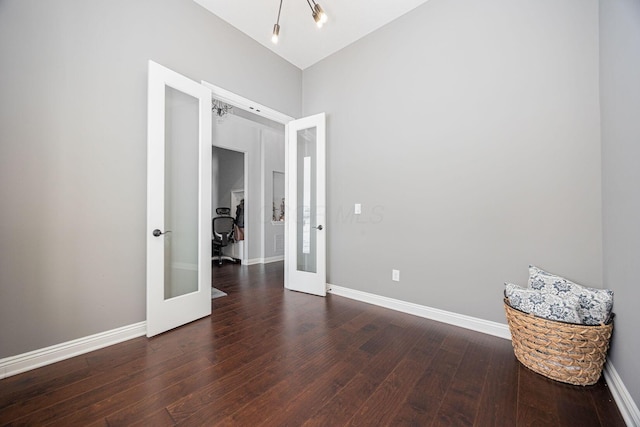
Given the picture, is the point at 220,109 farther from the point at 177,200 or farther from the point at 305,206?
the point at 177,200

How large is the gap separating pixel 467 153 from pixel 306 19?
2306mm

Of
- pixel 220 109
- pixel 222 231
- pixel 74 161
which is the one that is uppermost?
pixel 220 109

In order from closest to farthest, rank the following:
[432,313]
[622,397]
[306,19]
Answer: [622,397], [432,313], [306,19]

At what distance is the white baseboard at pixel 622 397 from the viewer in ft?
4.12

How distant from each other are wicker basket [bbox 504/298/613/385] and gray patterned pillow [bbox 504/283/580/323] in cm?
4

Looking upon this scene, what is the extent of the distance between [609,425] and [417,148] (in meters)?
2.31

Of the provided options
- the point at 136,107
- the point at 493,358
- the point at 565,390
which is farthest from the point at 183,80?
the point at 565,390

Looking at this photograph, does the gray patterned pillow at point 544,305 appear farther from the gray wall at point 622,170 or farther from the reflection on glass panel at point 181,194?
the reflection on glass panel at point 181,194

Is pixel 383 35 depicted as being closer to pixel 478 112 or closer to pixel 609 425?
pixel 478 112

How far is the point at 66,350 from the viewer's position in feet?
6.15

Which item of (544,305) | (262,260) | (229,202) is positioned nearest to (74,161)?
(544,305)

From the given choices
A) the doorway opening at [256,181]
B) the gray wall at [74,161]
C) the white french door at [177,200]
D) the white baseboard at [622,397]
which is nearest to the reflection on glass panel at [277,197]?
the doorway opening at [256,181]

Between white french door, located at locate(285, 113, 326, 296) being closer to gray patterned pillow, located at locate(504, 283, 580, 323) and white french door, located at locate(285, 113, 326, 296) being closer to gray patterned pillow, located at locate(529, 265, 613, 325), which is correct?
gray patterned pillow, located at locate(504, 283, 580, 323)

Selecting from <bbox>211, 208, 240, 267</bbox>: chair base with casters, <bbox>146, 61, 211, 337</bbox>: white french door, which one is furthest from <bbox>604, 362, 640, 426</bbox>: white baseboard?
<bbox>211, 208, 240, 267</bbox>: chair base with casters
